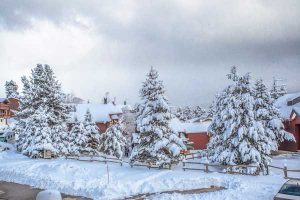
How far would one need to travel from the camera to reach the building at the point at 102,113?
229 feet

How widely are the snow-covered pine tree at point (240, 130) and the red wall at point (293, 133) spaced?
20946 millimetres

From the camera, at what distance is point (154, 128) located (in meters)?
29.1

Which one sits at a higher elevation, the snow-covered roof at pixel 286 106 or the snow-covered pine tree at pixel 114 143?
the snow-covered roof at pixel 286 106

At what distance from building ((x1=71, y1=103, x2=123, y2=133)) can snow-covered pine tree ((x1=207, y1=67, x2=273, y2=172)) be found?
4269cm

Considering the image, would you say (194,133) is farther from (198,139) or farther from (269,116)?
(269,116)

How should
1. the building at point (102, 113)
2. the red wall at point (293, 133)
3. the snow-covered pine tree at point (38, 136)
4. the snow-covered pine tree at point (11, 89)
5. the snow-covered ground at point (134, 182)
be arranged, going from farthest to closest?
the snow-covered pine tree at point (11, 89) → the building at point (102, 113) → the red wall at point (293, 133) → the snow-covered pine tree at point (38, 136) → the snow-covered ground at point (134, 182)

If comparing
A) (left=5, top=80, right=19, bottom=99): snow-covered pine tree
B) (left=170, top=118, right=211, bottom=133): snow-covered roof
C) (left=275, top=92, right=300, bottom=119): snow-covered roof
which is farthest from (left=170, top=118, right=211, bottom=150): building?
(left=5, top=80, right=19, bottom=99): snow-covered pine tree

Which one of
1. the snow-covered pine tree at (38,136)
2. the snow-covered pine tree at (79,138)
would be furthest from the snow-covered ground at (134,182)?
the snow-covered pine tree at (79,138)

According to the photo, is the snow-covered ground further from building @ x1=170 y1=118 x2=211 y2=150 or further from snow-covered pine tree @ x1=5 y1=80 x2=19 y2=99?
snow-covered pine tree @ x1=5 y1=80 x2=19 y2=99

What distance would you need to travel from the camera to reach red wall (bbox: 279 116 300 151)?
151 feet

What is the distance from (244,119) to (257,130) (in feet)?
4.95

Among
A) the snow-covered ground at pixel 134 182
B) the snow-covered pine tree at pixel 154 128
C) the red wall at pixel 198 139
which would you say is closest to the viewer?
the snow-covered ground at pixel 134 182

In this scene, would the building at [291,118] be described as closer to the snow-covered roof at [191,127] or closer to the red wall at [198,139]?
the snow-covered roof at [191,127]

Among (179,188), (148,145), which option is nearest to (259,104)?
(148,145)
